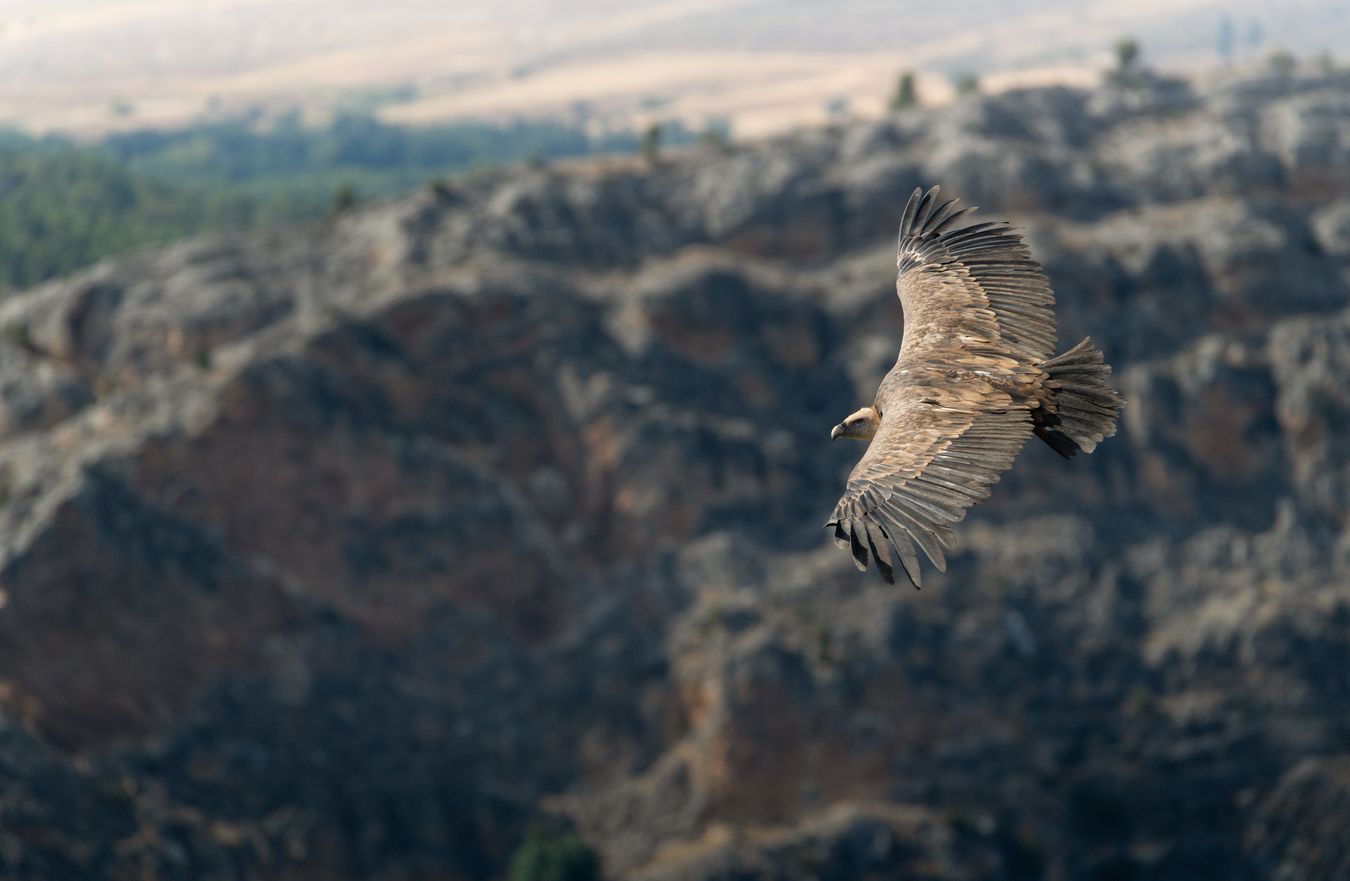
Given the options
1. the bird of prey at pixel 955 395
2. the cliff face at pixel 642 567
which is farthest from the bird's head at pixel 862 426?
the cliff face at pixel 642 567

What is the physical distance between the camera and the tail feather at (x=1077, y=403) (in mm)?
24125

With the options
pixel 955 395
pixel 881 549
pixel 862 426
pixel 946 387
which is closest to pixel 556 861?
pixel 862 426

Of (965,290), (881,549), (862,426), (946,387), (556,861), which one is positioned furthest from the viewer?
(556,861)

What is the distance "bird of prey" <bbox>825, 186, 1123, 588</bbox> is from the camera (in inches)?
851

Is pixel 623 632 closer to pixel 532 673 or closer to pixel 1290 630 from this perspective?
pixel 532 673

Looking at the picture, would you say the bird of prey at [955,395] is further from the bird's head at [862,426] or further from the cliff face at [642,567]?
the cliff face at [642,567]

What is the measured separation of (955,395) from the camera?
2492 centimetres

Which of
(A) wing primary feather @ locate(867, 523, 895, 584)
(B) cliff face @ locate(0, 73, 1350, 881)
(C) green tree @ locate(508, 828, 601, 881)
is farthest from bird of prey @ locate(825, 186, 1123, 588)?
(C) green tree @ locate(508, 828, 601, 881)

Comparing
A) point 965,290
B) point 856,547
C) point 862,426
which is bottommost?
point 856,547

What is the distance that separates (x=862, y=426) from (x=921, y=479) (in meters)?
4.31

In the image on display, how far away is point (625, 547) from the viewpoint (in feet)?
316

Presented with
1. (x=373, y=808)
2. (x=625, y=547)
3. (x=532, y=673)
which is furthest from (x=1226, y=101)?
(x=373, y=808)

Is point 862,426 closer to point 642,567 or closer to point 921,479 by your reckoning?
point 921,479

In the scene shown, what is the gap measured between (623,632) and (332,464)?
1976 cm
